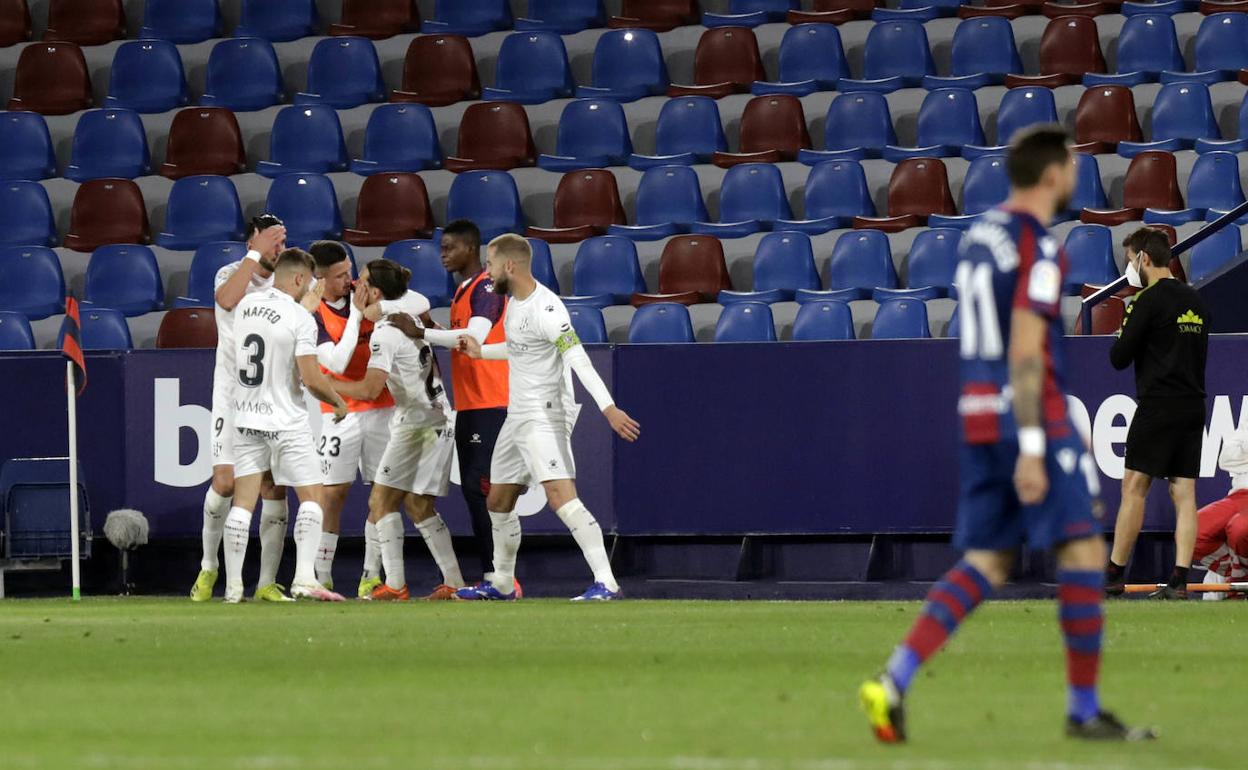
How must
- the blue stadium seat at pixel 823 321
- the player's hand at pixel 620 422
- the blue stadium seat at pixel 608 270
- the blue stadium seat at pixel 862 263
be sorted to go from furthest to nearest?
the blue stadium seat at pixel 608 270 < the blue stadium seat at pixel 862 263 < the blue stadium seat at pixel 823 321 < the player's hand at pixel 620 422

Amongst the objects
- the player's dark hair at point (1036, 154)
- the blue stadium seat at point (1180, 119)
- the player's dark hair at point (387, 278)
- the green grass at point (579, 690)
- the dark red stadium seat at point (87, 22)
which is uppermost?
the dark red stadium seat at point (87, 22)

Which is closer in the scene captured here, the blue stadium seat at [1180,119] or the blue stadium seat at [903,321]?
the blue stadium seat at [903,321]

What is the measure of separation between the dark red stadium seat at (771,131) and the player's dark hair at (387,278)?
5.99 m

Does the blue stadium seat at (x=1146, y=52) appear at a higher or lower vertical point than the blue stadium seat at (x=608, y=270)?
higher

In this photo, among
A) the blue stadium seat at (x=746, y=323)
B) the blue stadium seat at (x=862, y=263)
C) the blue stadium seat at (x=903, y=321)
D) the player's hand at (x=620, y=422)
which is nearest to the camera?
the player's hand at (x=620, y=422)

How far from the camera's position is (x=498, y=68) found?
2084 centimetres

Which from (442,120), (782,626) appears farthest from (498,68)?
(782,626)

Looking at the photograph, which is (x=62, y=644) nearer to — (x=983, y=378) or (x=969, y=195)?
(x=983, y=378)

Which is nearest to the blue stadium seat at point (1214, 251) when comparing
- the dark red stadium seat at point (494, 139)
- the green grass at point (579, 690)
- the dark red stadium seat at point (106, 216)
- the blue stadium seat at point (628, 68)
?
the green grass at point (579, 690)

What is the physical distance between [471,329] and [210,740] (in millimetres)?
7740

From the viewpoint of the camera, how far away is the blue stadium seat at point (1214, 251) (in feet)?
56.8

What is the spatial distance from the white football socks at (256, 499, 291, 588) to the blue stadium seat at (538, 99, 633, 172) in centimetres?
657

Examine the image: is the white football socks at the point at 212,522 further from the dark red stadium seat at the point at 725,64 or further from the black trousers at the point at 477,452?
the dark red stadium seat at the point at 725,64

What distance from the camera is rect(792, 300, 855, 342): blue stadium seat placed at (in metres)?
17.0
